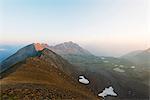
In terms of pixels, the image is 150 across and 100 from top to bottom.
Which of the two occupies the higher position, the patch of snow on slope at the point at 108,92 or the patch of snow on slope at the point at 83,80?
the patch of snow on slope at the point at 83,80

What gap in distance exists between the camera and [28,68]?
72875mm

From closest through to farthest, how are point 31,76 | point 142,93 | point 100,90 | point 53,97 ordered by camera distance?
point 53,97, point 31,76, point 100,90, point 142,93

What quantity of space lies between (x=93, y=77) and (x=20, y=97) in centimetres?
10595

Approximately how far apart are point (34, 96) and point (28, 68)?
3168 cm

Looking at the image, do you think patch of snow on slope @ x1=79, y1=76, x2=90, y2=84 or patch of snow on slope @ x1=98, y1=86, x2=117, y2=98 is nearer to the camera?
patch of snow on slope @ x1=98, y1=86, x2=117, y2=98

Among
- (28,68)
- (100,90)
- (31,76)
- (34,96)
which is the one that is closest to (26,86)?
(34,96)

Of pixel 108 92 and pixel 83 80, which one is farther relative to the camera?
pixel 83 80

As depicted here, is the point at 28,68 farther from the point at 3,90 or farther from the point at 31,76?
the point at 3,90

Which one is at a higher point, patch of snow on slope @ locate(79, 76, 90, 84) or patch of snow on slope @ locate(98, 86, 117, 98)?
patch of snow on slope @ locate(79, 76, 90, 84)

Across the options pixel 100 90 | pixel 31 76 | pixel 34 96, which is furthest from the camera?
pixel 100 90

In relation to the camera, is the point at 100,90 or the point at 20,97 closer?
the point at 20,97

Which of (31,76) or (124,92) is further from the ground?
(31,76)

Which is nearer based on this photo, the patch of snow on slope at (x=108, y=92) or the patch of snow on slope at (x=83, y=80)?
the patch of snow on slope at (x=108, y=92)

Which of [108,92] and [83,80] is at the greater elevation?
[83,80]
